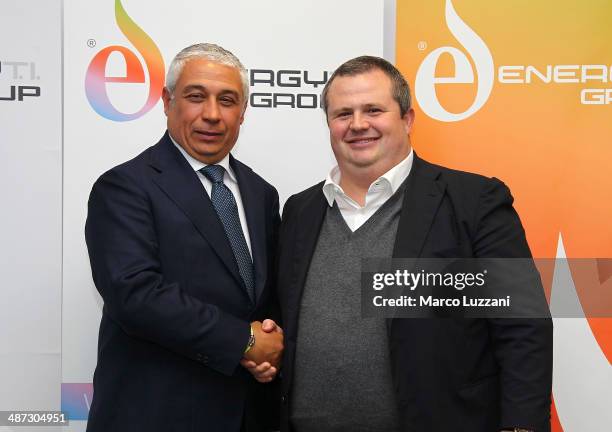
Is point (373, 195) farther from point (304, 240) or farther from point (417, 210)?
point (304, 240)

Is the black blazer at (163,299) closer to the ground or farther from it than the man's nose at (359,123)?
closer to the ground

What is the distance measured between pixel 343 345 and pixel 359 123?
2.62ft

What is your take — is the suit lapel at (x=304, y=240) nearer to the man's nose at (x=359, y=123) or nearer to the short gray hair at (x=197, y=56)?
the man's nose at (x=359, y=123)

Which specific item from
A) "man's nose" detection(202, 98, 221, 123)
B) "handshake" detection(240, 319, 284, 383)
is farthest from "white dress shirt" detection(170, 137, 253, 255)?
"handshake" detection(240, 319, 284, 383)

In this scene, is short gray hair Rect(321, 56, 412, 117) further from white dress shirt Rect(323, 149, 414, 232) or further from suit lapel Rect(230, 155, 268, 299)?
suit lapel Rect(230, 155, 268, 299)

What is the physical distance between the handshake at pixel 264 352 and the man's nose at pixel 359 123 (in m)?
0.78

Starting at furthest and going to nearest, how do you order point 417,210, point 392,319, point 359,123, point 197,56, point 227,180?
point 227,180 < point 197,56 < point 359,123 < point 417,210 < point 392,319

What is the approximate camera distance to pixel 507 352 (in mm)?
1911

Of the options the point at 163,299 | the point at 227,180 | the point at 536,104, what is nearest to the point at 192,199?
the point at 227,180

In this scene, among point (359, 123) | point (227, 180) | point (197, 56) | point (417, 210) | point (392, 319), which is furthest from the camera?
point (227, 180)

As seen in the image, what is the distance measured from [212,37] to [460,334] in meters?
1.80

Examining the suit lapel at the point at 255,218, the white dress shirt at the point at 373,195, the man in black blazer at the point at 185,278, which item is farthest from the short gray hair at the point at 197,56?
the white dress shirt at the point at 373,195

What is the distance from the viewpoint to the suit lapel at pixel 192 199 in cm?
208

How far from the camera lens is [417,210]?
6.62 ft
